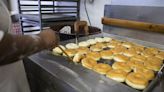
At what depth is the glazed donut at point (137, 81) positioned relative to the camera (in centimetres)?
66

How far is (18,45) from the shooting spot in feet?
1.70

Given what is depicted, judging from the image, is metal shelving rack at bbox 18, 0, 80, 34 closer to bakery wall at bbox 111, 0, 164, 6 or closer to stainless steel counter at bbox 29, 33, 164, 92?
bakery wall at bbox 111, 0, 164, 6

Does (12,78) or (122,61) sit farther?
(122,61)

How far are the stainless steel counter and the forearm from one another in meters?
0.20

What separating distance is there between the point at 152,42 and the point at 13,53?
3.66 ft

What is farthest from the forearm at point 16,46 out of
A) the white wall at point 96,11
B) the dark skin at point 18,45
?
the white wall at point 96,11

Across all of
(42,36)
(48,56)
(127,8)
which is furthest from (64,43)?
(127,8)

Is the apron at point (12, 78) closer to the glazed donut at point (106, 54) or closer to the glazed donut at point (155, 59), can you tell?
the glazed donut at point (106, 54)

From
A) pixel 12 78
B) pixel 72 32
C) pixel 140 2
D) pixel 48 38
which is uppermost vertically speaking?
pixel 140 2

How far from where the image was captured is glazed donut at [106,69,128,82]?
715 mm

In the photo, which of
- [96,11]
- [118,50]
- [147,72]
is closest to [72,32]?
[96,11]

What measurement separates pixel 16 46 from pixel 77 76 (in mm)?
318

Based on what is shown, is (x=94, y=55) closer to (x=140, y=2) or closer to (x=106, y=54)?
(x=106, y=54)

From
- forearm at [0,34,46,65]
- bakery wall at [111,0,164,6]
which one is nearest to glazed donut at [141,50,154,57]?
bakery wall at [111,0,164,6]
